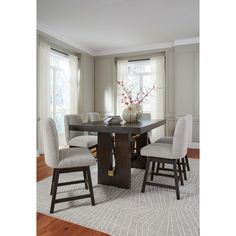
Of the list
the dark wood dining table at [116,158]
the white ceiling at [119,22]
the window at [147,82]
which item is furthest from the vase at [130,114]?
the window at [147,82]

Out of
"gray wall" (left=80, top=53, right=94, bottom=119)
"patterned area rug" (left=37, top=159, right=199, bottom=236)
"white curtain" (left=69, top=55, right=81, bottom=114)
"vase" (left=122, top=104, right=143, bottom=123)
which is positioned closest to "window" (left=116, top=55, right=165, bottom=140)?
"gray wall" (left=80, top=53, right=94, bottom=119)

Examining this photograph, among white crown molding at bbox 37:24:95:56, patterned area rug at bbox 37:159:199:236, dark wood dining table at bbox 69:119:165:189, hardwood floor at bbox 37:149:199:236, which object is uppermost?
white crown molding at bbox 37:24:95:56

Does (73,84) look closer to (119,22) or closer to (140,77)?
(140,77)

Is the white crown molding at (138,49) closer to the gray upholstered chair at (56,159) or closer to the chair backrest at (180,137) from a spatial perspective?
the chair backrest at (180,137)

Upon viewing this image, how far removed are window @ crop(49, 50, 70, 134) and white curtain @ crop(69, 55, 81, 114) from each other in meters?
0.10

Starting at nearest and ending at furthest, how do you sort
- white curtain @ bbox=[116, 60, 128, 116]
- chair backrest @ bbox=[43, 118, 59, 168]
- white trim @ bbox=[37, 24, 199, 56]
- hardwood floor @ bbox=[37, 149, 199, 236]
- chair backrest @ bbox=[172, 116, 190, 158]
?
hardwood floor @ bbox=[37, 149, 199, 236] < chair backrest @ bbox=[43, 118, 59, 168] < chair backrest @ bbox=[172, 116, 190, 158] < white trim @ bbox=[37, 24, 199, 56] < white curtain @ bbox=[116, 60, 128, 116]

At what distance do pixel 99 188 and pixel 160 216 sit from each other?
0.87 meters

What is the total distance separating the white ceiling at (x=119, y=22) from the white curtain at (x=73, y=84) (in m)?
0.39

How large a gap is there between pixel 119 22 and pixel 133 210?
11.0 ft

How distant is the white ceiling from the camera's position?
321 centimetres

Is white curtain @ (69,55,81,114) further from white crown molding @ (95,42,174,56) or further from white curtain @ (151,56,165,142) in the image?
white curtain @ (151,56,165,142)

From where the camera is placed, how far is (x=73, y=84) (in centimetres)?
509
